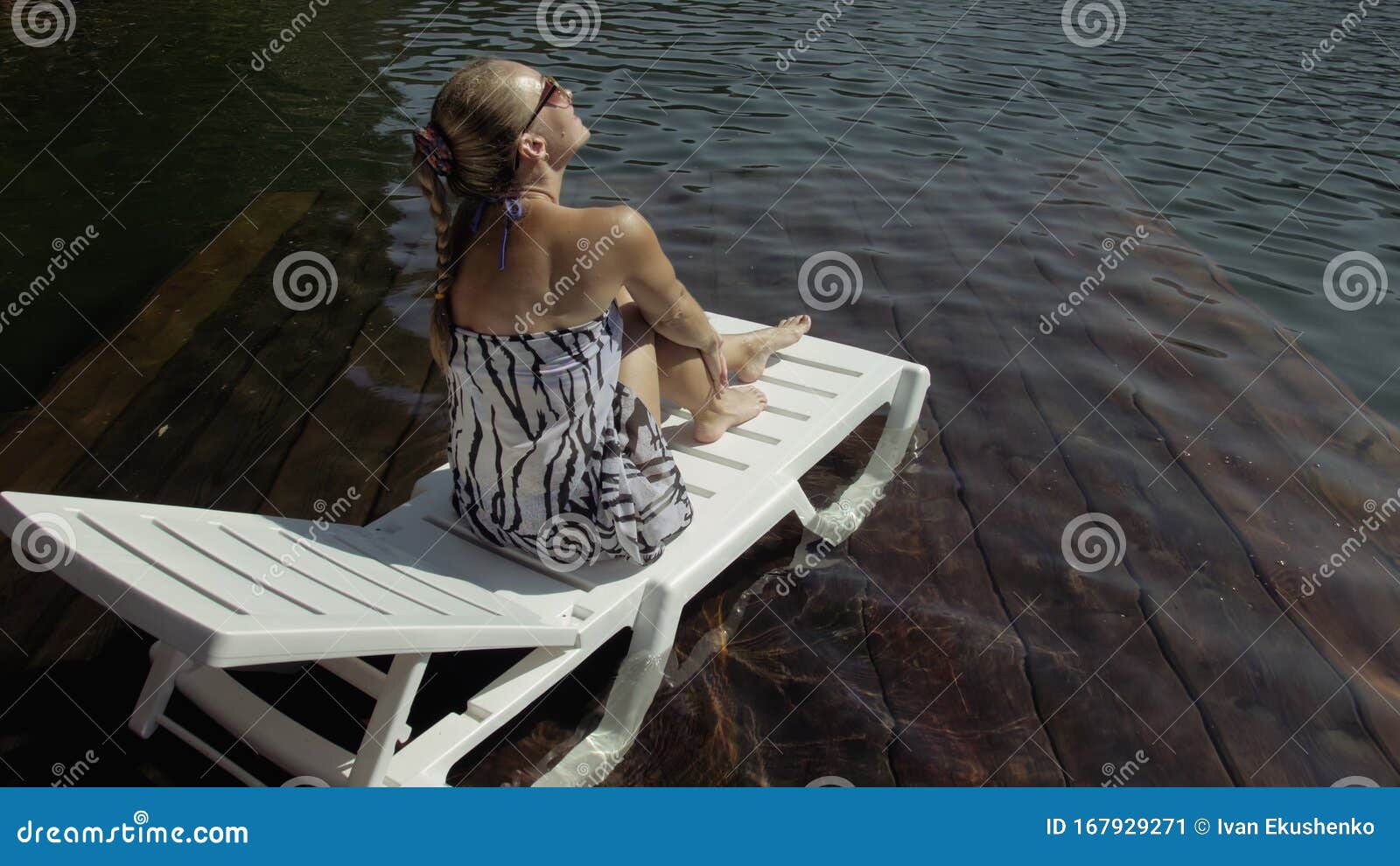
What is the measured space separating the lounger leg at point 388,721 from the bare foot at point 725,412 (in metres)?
1.26

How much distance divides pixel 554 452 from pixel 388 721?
2.40 feet

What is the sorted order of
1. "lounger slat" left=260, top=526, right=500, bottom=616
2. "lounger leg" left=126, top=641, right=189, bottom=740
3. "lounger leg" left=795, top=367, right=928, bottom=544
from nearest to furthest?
"lounger slat" left=260, top=526, right=500, bottom=616
"lounger leg" left=126, top=641, right=189, bottom=740
"lounger leg" left=795, top=367, right=928, bottom=544

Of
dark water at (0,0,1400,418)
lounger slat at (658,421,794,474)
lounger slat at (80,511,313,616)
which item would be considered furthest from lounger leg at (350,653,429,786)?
dark water at (0,0,1400,418)

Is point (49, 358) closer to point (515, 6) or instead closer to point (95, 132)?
point (95, 132)

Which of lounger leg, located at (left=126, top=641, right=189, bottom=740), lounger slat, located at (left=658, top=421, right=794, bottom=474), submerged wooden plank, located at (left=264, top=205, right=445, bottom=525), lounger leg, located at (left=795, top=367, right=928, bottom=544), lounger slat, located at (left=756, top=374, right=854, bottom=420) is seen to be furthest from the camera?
submerged wooden plank, located at (left=264, top=205, right=445, bottom=525)

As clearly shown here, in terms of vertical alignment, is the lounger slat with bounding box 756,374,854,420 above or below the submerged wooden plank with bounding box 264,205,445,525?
above

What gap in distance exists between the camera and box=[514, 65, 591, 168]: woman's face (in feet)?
7.33

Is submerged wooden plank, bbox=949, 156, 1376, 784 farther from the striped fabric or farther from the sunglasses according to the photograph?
the sunglasses

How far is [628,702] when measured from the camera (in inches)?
102

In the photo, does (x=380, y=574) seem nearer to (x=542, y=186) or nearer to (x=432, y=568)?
(x=432, y=568)

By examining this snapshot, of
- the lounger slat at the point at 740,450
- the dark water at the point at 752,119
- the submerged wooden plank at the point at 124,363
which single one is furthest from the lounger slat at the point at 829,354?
the submerged wooden plank at the point at 124,363

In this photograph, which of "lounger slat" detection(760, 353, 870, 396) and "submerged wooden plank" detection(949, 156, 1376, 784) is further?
"lounger slat" detection(760, 353, 870, 396)

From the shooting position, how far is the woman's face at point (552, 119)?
2.23 m

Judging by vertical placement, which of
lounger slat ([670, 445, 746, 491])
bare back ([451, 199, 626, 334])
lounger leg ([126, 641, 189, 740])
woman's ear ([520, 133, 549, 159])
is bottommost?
lounger slat ([670, 445, 746, 491])
